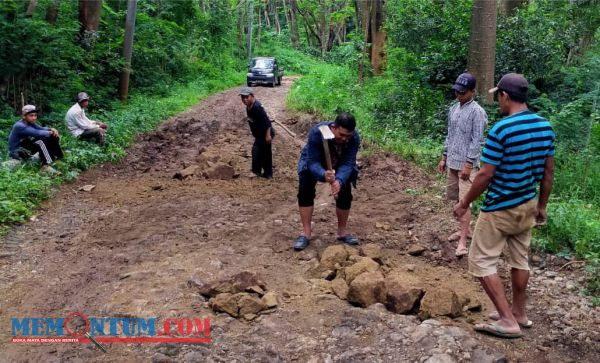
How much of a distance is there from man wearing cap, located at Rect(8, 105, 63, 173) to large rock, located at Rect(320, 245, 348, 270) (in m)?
5.59

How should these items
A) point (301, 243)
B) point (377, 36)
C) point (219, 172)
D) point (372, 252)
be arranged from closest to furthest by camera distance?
point (372, 252), point (301, 243), point (219, 172), point (377, 36)

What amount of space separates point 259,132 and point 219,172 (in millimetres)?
1036

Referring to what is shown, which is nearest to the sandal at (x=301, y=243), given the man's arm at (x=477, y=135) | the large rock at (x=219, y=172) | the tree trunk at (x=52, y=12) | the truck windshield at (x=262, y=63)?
the man's arm at (x=477, y=135)

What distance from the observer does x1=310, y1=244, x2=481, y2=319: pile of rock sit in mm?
4293

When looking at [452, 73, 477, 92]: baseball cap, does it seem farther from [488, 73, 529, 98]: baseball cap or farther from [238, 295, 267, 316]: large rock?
[238, 295, 267, 316]: large rock

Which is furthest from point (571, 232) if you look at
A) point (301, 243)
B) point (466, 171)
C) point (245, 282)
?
point (245, 282)

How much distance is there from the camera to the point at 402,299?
4320 millimetres

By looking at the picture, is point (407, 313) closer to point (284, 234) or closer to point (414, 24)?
point (284, 234)

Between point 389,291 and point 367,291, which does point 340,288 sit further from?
point 389,291

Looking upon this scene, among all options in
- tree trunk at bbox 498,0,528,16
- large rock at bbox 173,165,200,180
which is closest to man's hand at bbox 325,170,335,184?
large rock at bbox 173,165,200,180

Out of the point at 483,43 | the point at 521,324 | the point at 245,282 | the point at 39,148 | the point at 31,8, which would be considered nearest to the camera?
the point at 521,324

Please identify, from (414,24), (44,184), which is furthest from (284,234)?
(414,24)

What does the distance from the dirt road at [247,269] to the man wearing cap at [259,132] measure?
0.35 metres

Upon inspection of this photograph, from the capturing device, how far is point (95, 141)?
35.6 feet
